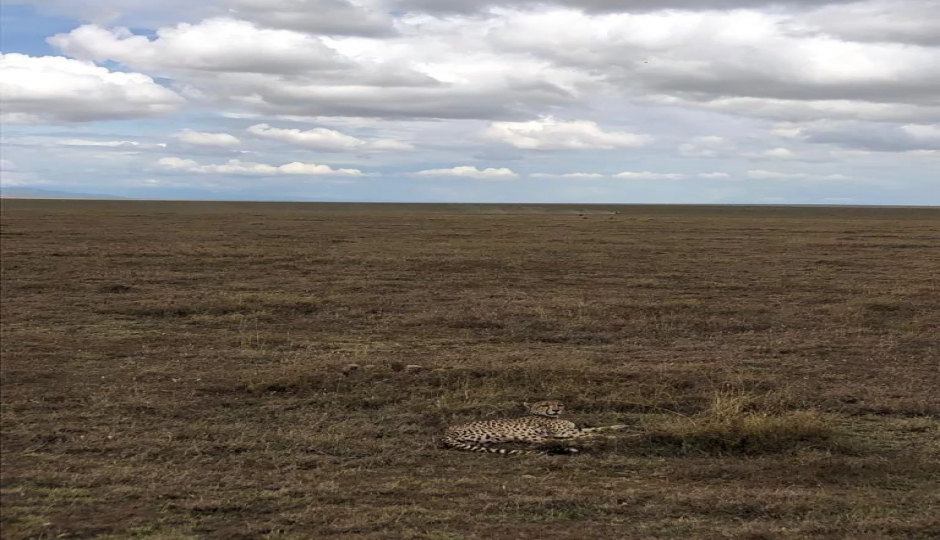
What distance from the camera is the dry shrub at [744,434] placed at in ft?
19.3

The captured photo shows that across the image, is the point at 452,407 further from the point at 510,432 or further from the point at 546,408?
the point at 510,432

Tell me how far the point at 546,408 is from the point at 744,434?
67.6 inches

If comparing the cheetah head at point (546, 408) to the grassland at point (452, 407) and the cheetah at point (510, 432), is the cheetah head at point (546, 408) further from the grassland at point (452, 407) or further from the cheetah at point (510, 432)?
the cheetah at point (510, 432)

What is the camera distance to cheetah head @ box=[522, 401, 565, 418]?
22.3 ft

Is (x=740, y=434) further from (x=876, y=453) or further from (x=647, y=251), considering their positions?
(x=647, y=251)

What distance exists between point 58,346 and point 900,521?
8.74 meters

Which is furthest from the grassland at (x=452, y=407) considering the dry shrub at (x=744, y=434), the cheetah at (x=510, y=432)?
the cheetah at (x=510, y=432)

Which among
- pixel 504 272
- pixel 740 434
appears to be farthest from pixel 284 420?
pixel 504 272

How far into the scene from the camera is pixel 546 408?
6855 mm

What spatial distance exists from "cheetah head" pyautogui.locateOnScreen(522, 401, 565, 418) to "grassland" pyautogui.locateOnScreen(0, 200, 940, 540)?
17 cm

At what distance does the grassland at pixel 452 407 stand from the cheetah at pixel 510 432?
0.17 meters

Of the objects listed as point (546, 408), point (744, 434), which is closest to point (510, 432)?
point (546, 408)

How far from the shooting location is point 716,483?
5.20 metres

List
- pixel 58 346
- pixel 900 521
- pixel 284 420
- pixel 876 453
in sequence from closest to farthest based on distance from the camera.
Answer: pixel 900 521, pixel 876 453, pixel 284 420, pixel 58 346
